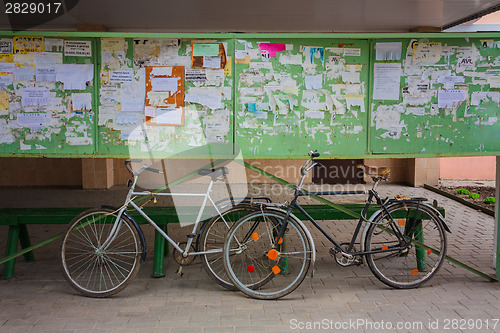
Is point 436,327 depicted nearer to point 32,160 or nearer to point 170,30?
point 170,30

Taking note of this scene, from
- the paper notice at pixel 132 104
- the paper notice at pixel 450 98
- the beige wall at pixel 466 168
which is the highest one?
the paper notice at pixel 450 98

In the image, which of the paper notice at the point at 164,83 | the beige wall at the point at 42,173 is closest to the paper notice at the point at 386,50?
the paper notice at the point at 164,83

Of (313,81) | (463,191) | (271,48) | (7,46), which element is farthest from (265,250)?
(463,191)

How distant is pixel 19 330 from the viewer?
3.81 m

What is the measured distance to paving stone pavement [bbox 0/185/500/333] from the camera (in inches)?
154

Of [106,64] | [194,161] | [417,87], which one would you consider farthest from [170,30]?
[417,87]

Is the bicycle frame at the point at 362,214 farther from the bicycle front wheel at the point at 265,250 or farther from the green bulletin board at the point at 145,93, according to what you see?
the green bulletin board at the point at 145,93

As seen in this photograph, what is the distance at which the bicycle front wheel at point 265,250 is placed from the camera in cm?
441

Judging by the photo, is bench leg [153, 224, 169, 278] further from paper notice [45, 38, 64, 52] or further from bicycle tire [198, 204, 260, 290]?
paper notice [45, 38, 64, 52]

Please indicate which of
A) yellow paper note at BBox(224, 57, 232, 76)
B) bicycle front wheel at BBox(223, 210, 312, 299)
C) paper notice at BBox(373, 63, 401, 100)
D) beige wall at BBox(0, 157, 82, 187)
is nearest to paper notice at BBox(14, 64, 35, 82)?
yellow paper note at BBox(224, 57, 232, 76)

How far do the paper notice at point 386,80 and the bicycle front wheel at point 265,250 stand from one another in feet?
4.91

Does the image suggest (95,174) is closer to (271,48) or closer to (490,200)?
(271,48)

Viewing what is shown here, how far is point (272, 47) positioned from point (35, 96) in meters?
2.24

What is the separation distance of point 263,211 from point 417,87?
6.23 ft
